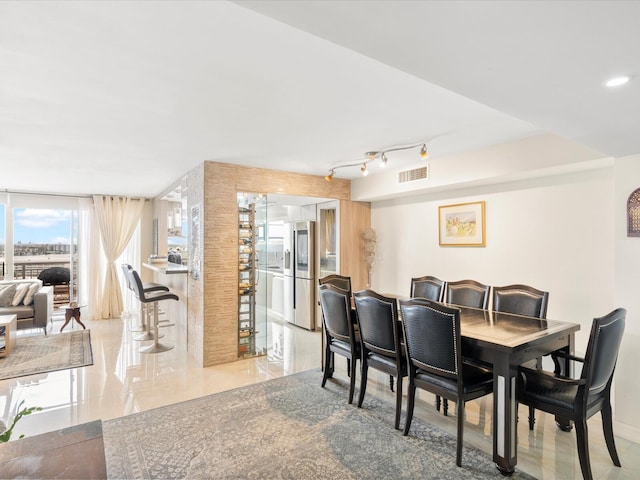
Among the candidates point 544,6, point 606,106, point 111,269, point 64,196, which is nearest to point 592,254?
point 606,106

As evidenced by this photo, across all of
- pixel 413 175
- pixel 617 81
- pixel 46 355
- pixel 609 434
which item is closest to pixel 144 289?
pixel 46 355

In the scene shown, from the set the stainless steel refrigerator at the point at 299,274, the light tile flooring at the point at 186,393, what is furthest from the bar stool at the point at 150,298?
the stainless steel refrigerator at the point at 299,274

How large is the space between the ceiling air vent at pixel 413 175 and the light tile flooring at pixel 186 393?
2.37m

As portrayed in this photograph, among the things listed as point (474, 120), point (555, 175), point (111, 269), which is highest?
point (474, 120)

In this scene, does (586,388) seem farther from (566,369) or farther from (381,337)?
(381,337)

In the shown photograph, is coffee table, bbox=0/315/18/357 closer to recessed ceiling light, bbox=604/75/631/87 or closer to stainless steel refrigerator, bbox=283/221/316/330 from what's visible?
stainless steel refrigerator, bbox=283/221/316/330

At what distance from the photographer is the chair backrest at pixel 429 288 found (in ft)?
12.2

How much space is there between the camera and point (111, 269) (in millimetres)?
6871

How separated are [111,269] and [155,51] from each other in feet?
20.7

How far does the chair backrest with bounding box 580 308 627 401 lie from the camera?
199cm

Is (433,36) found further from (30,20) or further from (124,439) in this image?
(124,439)

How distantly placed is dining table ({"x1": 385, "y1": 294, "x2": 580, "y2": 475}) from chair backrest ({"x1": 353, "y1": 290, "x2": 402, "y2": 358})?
50 cm

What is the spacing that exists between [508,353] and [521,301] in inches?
47.9

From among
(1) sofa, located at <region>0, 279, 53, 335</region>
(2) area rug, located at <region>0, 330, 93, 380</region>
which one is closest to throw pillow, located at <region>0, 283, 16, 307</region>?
(1) sofa, located at <region>0, 279, 53, 335</region>
